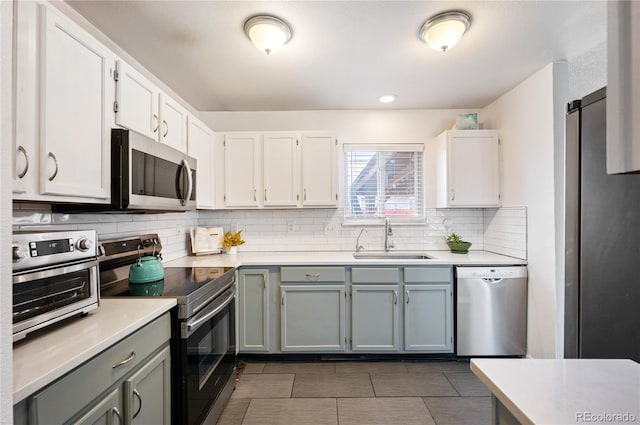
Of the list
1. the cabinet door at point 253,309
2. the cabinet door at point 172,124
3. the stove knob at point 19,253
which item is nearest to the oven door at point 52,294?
the stove knob at point 19,253

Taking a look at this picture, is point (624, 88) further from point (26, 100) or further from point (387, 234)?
point (387, 234)

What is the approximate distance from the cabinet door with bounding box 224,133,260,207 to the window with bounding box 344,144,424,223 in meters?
1.02

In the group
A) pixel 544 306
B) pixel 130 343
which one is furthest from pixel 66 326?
pixel 544 306

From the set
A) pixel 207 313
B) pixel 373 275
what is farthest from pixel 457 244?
pixel 207 313

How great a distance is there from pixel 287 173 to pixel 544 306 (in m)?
2.49

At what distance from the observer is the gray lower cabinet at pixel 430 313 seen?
8.78ft

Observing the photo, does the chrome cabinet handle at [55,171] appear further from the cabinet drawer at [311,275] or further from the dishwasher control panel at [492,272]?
the dishwasher control panel at [492,272]

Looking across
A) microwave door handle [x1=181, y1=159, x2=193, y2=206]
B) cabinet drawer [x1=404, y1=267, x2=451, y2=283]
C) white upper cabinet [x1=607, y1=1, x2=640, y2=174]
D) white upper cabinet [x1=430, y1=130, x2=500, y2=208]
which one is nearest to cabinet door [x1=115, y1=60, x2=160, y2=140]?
microwave door handle [x1=181, y1=159, x2=193, y2=206]

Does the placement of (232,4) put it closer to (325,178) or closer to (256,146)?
(256,146)

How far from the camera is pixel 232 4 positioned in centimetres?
166

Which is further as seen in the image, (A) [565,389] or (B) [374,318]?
(B) [374,318]

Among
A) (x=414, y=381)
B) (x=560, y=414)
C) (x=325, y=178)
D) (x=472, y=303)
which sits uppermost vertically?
(x=325, y=178)

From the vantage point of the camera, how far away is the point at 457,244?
3.11 metres

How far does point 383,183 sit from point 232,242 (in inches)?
69.2
